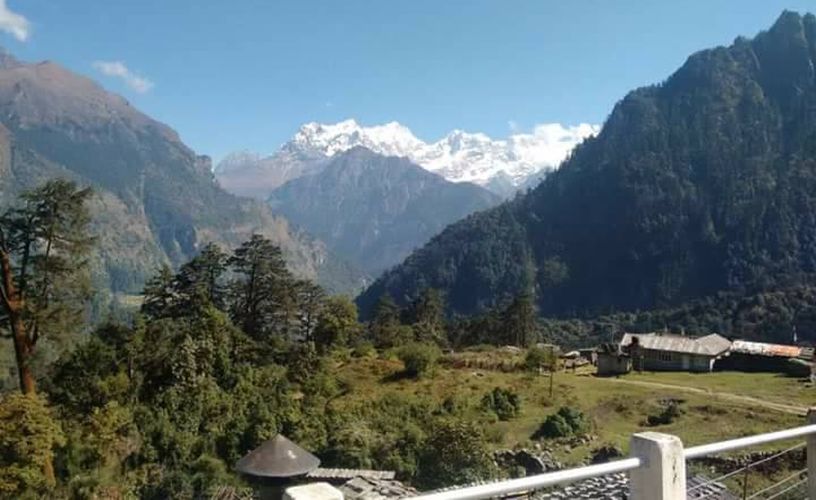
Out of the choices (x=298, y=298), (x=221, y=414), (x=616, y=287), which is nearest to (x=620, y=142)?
(x=616, y=287)

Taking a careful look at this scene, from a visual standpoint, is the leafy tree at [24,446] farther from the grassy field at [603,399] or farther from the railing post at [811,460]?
the railing post at [811,460]

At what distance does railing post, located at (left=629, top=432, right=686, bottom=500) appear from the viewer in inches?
106

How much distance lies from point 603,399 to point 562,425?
6605 millimetres

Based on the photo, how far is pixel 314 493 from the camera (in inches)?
81.6

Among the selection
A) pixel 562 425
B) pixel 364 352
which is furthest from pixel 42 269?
pixel 364 352

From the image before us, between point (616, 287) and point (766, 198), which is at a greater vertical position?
point (766, 198)

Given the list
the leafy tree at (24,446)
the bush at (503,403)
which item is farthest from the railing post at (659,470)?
the bush at (503,403)

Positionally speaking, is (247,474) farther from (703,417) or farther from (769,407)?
(769,407)

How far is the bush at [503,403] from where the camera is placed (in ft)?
82.7

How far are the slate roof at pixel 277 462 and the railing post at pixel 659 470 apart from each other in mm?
3866

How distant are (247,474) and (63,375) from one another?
61.9ft

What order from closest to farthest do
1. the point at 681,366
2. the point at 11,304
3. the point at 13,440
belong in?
the point at 13,440
the point at 11,304
the point at 681,366

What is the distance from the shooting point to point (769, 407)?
89.0 feet

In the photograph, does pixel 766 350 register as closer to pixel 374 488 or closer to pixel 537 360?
pixel 537 360
